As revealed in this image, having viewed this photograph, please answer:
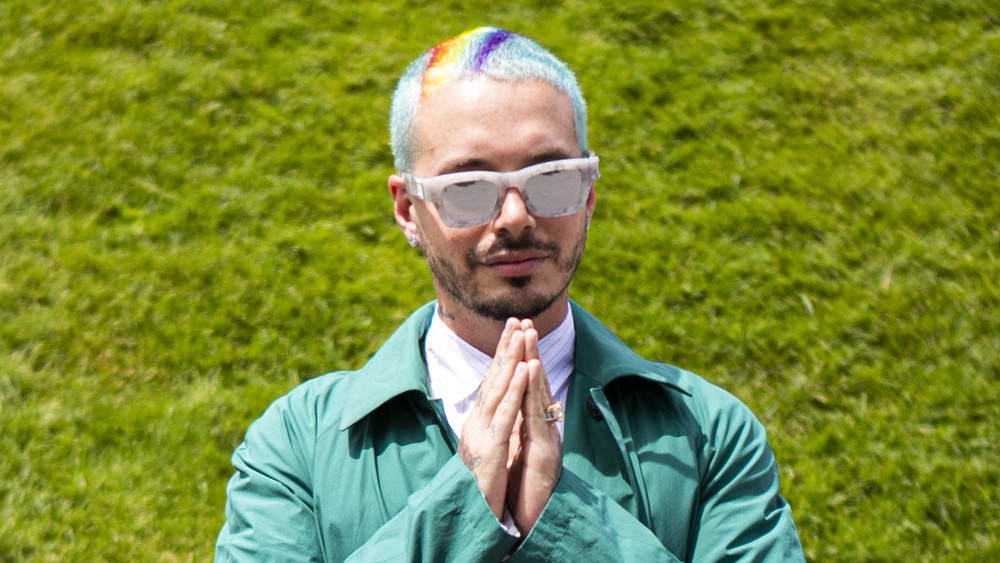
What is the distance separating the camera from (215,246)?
16.5 ft

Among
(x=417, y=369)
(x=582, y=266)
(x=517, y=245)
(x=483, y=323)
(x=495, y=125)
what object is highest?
(x=495, y=125)

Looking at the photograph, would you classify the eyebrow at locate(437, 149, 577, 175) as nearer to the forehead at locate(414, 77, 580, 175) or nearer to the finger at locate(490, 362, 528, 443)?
the forehead at locate(414, 77, 580, 175)

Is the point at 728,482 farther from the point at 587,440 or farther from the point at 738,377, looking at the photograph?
the point at 738,377

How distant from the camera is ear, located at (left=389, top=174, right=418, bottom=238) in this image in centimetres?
265

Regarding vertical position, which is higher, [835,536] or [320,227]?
[320,227]

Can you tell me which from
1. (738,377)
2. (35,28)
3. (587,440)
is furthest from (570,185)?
(35,28)

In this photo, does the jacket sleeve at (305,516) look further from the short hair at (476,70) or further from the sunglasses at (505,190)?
the short hair at (476,70)

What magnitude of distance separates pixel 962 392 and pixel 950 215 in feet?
3.61

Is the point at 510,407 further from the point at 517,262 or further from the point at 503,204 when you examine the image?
the point at 503,204

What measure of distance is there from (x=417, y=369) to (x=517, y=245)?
0.45 m

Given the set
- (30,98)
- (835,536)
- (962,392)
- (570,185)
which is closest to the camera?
(570,185)

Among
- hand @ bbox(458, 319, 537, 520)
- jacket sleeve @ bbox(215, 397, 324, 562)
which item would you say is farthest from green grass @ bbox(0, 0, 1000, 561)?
hand @ bbox(458, 319, 537, 520)

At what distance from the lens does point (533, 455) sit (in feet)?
6.98

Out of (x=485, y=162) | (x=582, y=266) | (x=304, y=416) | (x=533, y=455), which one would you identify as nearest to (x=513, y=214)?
(x=485, y=162)
